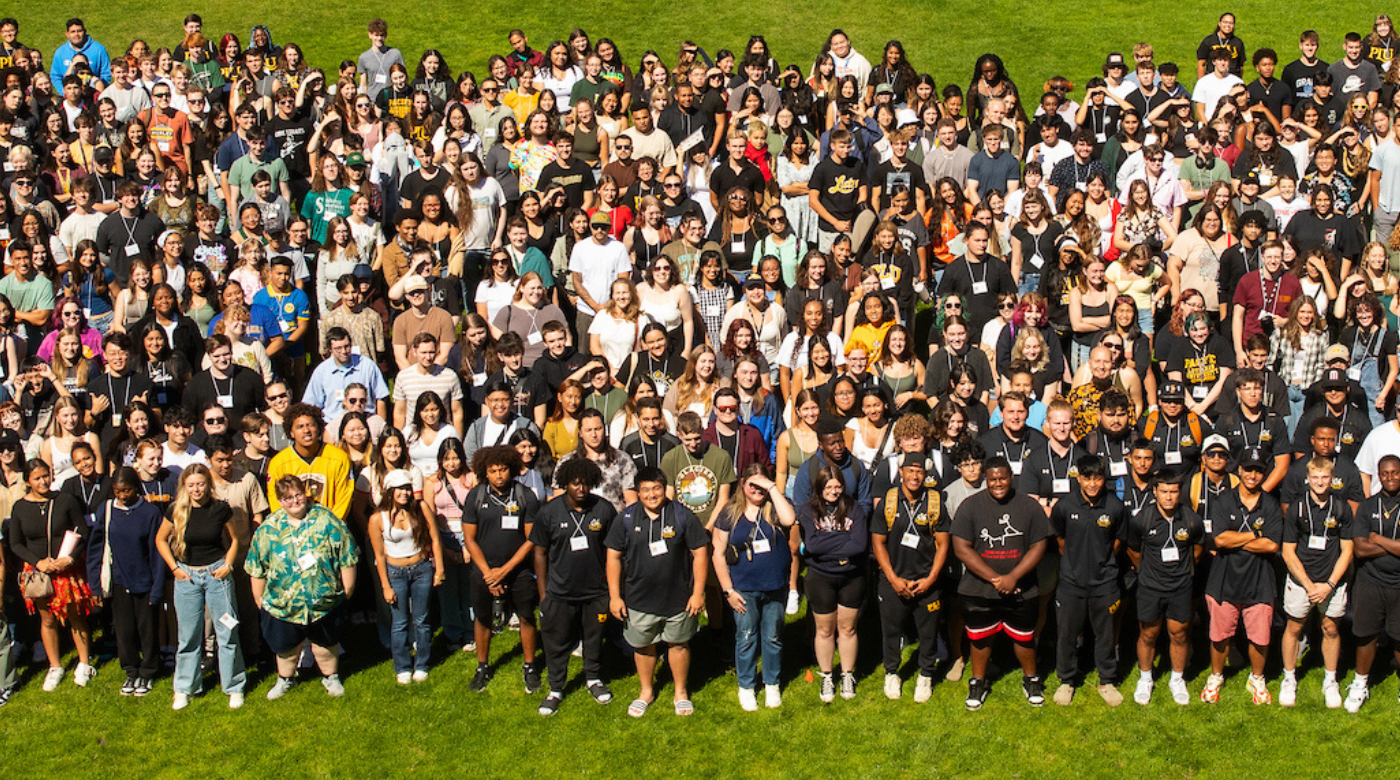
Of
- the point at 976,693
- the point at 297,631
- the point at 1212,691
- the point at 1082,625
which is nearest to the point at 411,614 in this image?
the point at 297,631

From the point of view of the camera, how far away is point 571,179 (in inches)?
560

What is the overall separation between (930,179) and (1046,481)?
5.56 meters

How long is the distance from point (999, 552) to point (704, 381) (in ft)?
9.16

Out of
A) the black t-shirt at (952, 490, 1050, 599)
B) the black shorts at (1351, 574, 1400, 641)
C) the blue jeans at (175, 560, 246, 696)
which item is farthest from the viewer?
the blue jeans at (175, 560, 246, 696)

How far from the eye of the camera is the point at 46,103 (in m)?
16.7

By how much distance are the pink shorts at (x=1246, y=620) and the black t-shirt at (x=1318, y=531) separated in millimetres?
391

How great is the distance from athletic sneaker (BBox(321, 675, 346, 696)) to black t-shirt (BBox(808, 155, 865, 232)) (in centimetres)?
641

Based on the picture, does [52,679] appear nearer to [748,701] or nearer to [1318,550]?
[748,701]

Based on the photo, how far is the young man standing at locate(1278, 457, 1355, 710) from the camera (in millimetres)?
9406

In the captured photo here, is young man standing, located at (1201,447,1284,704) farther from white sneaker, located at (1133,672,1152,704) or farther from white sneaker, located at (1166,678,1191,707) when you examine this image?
white sneaker, located at (1133,672,1152,704)

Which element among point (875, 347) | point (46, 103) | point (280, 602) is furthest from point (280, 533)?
point (46, 103)

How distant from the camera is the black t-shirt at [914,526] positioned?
31.4 feet

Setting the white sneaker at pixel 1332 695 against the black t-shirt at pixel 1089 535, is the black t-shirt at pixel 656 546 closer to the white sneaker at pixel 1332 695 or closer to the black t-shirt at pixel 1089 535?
the black t-shirt at pixel 1089 535

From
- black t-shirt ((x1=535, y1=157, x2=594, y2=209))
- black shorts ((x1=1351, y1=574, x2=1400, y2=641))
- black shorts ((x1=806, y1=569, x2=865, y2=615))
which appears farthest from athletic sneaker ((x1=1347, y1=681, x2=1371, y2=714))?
black t-shirt ((x1=535, y1=157, x2=594, y2=209))
